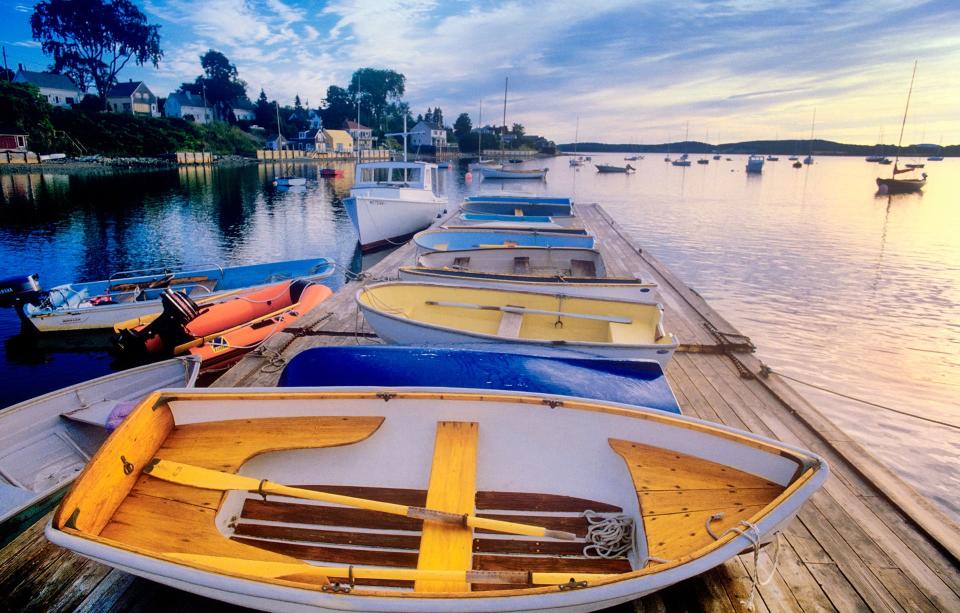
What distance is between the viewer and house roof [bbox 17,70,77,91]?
7431 cm

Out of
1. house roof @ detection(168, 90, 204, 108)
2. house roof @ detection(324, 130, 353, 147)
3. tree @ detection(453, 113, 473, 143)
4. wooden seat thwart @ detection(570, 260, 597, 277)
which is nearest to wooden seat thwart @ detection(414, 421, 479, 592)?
wooden seat thwart @ detection(570, 260, 597, 277)

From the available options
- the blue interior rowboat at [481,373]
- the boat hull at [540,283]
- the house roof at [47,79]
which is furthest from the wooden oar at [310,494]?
the house roof at [47,79]

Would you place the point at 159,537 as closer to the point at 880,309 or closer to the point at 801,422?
the point at 801,422

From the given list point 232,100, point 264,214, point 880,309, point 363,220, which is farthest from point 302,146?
point 880,309

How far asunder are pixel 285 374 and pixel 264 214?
3226 cm

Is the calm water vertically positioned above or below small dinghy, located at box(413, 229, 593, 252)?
below

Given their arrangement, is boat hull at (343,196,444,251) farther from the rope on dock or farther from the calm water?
the rope on dock

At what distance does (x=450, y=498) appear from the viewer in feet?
10.8

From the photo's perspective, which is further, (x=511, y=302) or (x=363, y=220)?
(x=363, y=220)

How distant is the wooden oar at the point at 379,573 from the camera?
2.39 metres

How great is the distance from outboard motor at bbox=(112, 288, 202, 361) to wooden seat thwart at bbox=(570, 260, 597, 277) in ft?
27.1

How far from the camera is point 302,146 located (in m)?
96.1

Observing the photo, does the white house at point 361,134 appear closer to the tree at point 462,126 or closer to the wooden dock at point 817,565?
the tree at point 462,126

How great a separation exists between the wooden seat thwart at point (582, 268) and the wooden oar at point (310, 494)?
8875mm
